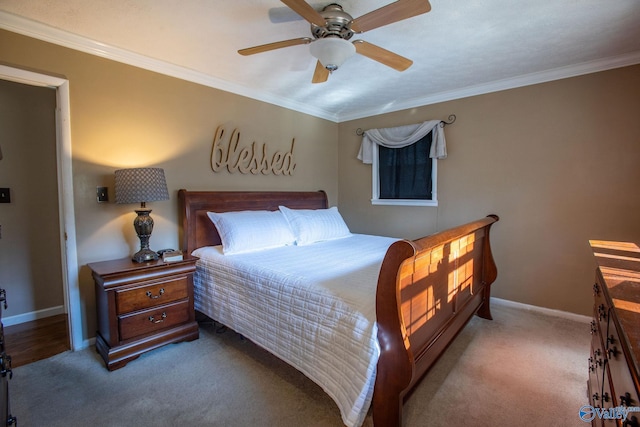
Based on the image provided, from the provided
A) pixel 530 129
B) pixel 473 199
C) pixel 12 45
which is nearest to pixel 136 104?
pixel 12 45

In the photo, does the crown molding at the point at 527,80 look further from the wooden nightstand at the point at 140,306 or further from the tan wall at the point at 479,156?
the wooden nightstand at the point at 140,306

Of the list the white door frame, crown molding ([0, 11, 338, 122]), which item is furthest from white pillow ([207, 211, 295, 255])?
crown molding ([0, 11, 338, 122])

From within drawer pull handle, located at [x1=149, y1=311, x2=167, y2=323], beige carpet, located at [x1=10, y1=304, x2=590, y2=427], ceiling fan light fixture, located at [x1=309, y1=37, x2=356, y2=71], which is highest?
ceiling fan light fixture, located at [x1=309, y1=37, x2=356, y2=71]

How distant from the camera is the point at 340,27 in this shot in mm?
1772

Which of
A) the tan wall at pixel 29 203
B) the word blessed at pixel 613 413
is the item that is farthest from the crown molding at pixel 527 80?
the tan wall at pixel 29 203

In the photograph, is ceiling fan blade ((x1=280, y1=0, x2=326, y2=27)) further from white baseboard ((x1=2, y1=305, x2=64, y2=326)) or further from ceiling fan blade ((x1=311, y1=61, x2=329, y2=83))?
white baseboard ((x1=2, y1=305, x2=64, y2=326))

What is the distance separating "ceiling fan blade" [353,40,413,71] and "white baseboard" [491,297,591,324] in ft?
8.86

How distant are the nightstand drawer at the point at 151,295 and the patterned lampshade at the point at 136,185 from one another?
2.17ft

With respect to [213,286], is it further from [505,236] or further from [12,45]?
[505,236]

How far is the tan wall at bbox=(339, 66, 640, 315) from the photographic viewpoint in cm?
258

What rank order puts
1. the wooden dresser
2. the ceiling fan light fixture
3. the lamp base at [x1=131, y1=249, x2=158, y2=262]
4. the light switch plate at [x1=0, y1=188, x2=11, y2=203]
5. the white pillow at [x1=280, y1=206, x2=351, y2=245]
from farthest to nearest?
the white pillow at [x1=280, y1=206, x2=351, y2=245]
the light switch plate at [x1=0, y1=188, x2=11, y2=203]
the lamp base at [x1=131, y1=249, x2=158, y2=262]
the ceiling fan light fixture
the wooden dresser

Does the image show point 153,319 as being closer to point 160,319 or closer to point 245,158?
point 160,319

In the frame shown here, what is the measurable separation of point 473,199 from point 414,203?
0.69 m

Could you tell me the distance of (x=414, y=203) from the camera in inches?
149
